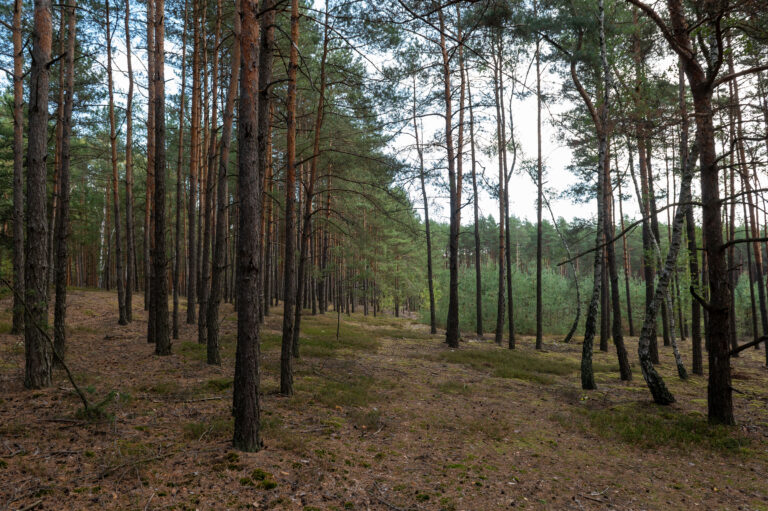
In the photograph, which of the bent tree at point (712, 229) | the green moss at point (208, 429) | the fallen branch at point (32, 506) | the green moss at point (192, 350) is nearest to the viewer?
the fallen branch at point (32, 506)

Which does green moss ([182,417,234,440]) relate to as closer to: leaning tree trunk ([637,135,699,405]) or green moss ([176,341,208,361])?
green moss ([176,341,208,361])

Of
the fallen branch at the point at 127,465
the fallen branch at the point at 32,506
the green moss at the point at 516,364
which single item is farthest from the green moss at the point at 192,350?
the green moss at the point at 516,364

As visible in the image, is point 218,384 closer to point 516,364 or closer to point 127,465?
point 127,465

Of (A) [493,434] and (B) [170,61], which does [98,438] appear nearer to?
(A) [493,434]

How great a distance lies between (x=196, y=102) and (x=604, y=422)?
13.1m

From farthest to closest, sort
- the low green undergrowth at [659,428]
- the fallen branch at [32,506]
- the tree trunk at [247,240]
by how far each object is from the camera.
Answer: the low green undergrowth at [659,428] → the tree trunk at [247,240] → the fallen branch at [32,506]

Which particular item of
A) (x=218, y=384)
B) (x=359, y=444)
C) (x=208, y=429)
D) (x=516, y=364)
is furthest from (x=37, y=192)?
(x=516, y=364)

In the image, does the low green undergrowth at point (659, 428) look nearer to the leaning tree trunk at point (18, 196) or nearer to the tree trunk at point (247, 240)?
the tree trunk at point (247, 240)

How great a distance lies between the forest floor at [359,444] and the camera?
394 centimetres

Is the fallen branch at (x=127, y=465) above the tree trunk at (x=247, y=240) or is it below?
below

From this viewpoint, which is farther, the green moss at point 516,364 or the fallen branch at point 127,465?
the green moss at point 516,364

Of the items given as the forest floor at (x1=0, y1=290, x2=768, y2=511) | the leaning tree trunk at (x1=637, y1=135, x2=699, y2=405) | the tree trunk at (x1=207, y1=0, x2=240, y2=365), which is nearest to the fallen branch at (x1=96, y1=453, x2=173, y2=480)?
the forest floor at (x1=0, y1=290, x2=768, y2=511)

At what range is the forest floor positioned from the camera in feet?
12.9

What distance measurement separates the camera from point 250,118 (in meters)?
4.57
